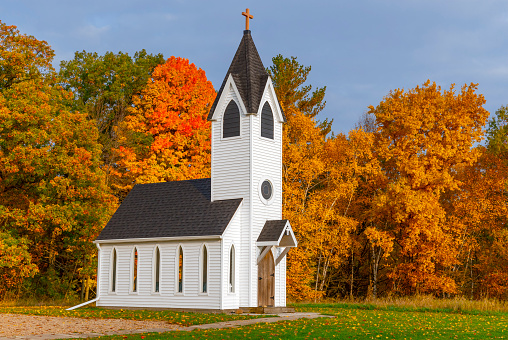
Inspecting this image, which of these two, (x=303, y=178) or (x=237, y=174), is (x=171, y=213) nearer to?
(x=237, y=174)

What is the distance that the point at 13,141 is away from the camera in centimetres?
3303

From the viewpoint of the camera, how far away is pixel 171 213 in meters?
29.2

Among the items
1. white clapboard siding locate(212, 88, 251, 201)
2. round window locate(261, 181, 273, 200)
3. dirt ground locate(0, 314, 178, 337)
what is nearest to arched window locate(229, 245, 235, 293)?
white clapboard siding locate(212, 88, 251, 201)

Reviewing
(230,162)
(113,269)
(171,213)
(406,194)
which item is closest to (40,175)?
(113,269)

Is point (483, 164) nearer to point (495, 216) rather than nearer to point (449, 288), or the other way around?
point (495, 216)

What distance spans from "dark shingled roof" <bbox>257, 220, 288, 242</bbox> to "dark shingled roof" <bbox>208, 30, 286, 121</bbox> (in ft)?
17.2

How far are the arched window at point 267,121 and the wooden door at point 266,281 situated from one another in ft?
18.5

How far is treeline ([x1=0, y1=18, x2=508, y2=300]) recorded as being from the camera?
3447cm

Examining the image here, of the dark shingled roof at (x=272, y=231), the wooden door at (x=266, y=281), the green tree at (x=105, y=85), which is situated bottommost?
the wooden door at (x=266, y=281)

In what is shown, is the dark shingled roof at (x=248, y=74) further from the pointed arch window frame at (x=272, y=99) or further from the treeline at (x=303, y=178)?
the treeline at (x=303, y=178)

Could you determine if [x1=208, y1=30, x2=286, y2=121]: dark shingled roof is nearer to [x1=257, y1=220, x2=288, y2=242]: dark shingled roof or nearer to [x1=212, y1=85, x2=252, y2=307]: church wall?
[x1=212, y1=85, x2=252, y2=307]: church wall

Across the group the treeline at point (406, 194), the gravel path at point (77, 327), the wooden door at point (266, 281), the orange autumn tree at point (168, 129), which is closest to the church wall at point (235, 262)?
the wooden door at point (266, 281)

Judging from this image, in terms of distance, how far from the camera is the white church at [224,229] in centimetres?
2684

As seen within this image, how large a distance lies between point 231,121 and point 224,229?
5.45 m
